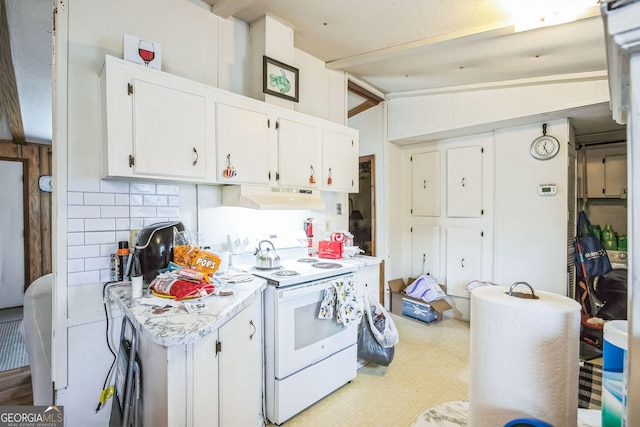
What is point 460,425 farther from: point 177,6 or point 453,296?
point 453,296

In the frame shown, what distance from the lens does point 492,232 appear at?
365 centimetres

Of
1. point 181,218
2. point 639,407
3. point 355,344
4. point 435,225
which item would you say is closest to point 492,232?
point 435,225

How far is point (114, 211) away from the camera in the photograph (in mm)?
1883

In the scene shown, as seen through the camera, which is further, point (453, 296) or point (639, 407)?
point (453, 296)

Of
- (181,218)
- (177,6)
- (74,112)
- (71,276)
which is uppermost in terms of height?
(177,6)

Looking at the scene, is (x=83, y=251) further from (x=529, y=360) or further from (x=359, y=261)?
(x=529, y=360)

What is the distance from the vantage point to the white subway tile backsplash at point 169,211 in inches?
81.4

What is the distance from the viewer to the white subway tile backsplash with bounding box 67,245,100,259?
1.74m

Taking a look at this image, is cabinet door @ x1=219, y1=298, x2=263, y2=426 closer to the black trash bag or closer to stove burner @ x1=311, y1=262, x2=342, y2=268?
stove burner @ x1=311, y1=262, x2=342, y2=268

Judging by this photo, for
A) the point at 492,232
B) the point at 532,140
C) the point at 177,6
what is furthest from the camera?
the point at 492,232

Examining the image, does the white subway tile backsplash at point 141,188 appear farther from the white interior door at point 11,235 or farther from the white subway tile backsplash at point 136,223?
the white interior door at point 11,235

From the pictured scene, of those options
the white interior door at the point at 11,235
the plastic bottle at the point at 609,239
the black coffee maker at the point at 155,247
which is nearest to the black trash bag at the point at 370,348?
the black coffee maker at the point at 155,247

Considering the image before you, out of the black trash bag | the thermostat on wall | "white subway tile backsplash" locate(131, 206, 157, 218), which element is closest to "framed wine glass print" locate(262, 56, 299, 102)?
"white subway tile backsplash" locate(131, 206, 157, 218)

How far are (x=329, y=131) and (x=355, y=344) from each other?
1819 mm
